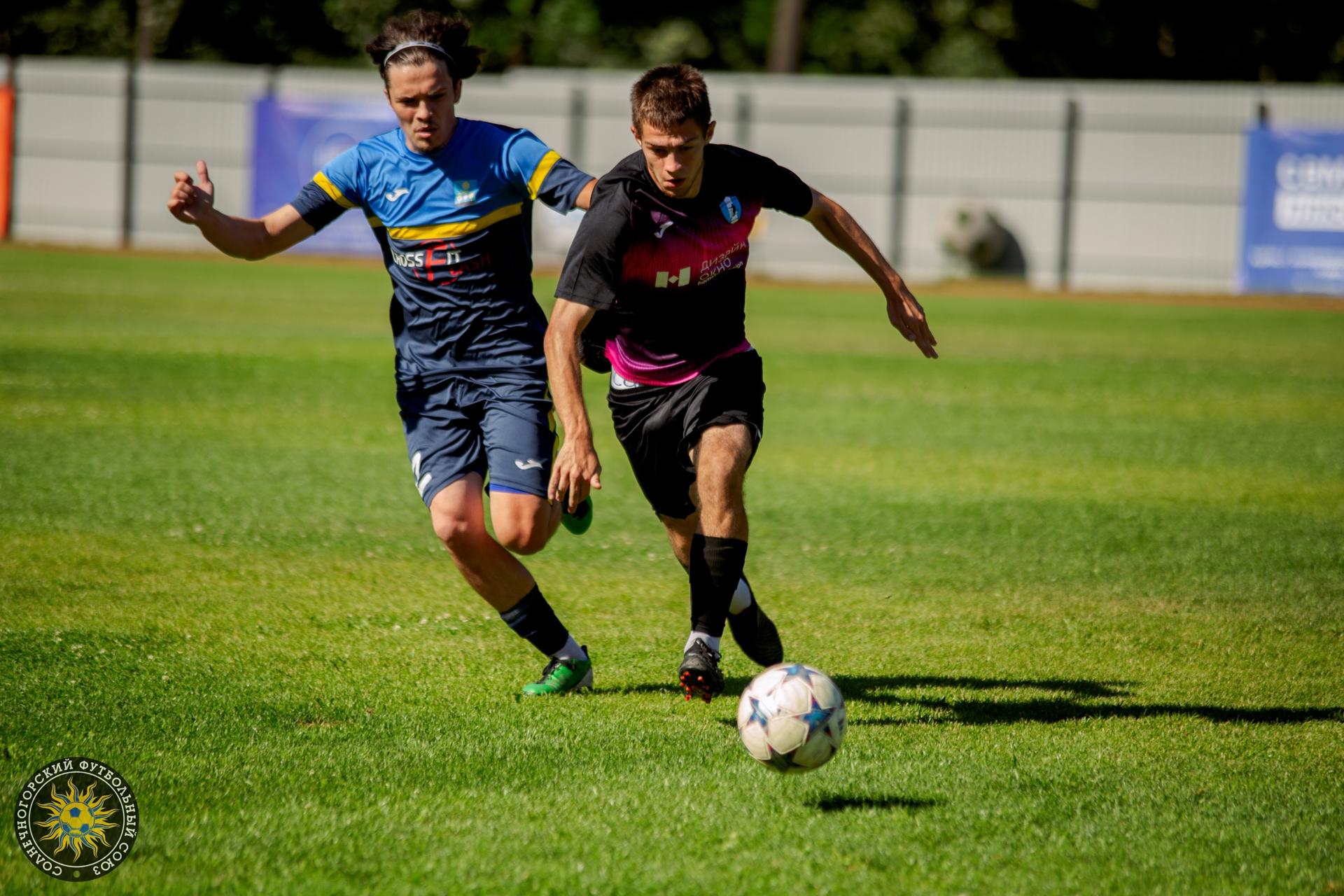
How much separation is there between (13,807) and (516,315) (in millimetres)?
2506

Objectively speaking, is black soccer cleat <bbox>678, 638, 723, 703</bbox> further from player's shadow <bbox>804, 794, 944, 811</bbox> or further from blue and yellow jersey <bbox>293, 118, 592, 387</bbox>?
blue and yellow jersey <bbox>293, 118, 592, 387</bbox>

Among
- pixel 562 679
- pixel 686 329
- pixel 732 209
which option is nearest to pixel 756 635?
pixel 562 679

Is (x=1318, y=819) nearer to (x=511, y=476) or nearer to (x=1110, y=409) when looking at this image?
(x=511, y=476)

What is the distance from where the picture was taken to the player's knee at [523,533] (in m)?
5.28

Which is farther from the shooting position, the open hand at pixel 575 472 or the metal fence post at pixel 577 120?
the metal fence post at pixel 577 120

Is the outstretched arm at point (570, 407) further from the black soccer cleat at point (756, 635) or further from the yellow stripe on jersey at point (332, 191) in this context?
the yellow stripe on jersey at point (332, 191)

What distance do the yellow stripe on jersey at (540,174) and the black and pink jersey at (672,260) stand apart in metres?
0.25

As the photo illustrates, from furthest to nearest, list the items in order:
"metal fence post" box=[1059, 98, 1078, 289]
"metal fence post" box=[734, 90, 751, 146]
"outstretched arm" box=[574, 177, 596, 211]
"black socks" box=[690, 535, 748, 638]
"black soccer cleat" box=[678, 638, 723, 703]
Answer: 1. "metal fence post" box=[734, 90, 751, 146]
2. "metal fence post" box=[1059, 98, 1078, 289]
3. "outstretched arm" box=[574, 177, 596, 211]
4. "black socks" box=[690, 535, 748, 638]
5. "black soccer cleat" box=[678, 638, 723, 703]

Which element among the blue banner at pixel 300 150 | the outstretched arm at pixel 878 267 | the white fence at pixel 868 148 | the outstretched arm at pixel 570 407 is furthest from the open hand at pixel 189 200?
the blue banner at pixel 300 150

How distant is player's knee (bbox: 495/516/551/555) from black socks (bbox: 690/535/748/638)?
581mm

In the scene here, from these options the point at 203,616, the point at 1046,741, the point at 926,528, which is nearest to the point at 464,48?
the point at 203,616

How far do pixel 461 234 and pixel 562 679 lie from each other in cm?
176

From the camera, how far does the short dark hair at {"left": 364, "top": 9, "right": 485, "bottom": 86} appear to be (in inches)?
207

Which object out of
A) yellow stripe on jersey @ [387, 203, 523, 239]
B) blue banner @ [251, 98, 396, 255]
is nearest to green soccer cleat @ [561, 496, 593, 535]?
yellow stripe on jersey @ [387, 203, 523, 239]
